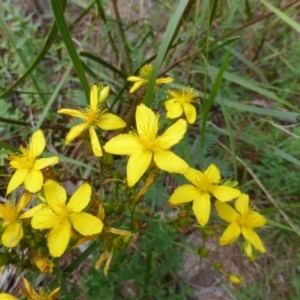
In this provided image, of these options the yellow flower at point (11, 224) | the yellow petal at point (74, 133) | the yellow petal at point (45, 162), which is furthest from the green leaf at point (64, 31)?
the yellow flower at point (11, 224)

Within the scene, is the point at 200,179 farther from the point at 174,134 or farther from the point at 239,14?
the point at 239,14

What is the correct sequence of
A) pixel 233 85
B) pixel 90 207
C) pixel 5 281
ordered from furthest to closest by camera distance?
pixel 233 85, pixel 5 281, pixel 90 207

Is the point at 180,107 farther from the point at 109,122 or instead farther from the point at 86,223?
the point at 86,223

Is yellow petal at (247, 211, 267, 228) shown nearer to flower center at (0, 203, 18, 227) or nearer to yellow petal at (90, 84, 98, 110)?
yellow petal at (90, 84, 98, 110)

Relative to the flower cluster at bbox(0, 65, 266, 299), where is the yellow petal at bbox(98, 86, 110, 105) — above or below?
above

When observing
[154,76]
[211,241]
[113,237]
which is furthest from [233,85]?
[113,237]

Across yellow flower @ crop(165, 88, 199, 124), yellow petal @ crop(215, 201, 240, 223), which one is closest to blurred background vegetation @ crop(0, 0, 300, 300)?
yellow flower @ crop(165, 88, 199, 124)

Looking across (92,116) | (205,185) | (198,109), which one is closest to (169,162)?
(205,185)
